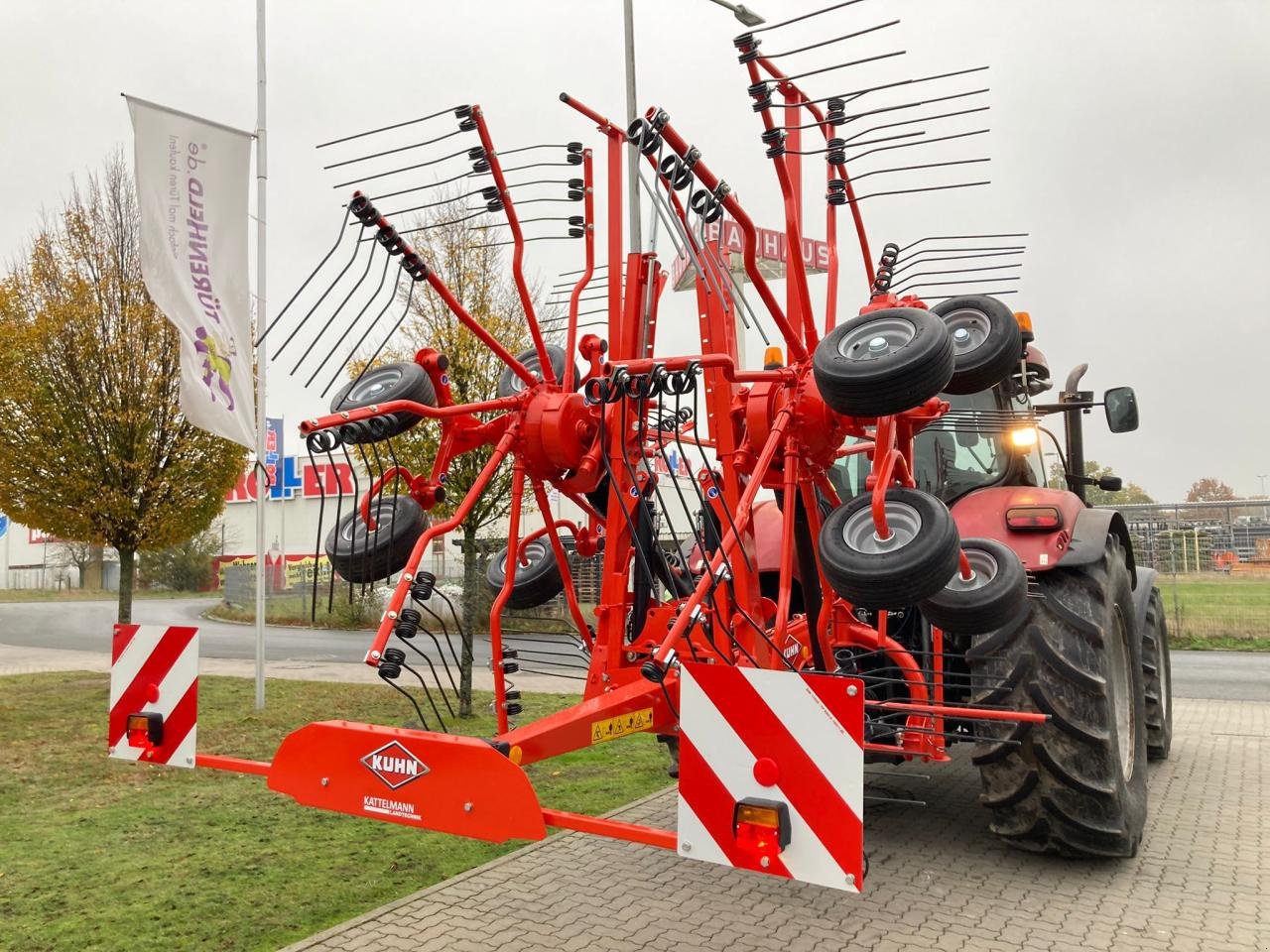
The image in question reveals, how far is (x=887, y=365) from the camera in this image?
3385 millimetres

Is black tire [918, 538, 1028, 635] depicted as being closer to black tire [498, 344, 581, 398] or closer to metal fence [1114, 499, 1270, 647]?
black tire [498, 344, 581, 398]

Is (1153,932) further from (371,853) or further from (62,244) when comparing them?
(62,244)

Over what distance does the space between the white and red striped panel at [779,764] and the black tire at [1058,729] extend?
191 centimetres

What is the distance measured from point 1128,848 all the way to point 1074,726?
74 centimetres

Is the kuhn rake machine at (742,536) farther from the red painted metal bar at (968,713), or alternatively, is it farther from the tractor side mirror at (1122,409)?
the tractor side mirror at (1122,409)

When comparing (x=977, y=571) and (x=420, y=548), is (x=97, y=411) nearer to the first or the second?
(x=420, y=548)

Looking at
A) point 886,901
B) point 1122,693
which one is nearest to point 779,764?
point 886,901

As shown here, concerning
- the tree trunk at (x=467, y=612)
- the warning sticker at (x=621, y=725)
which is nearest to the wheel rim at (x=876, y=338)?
the warning sticker at (x=621, y=725)

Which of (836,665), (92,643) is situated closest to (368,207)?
(836,665)

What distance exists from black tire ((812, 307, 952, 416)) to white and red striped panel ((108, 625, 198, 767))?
98.7 inches

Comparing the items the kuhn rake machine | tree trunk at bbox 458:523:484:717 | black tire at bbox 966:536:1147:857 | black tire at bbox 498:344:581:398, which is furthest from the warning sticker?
tree trunk at bbox 458:523:484:717

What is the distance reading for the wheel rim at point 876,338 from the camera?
3.52 m

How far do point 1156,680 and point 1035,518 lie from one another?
271 centimetres

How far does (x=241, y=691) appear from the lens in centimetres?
1099
